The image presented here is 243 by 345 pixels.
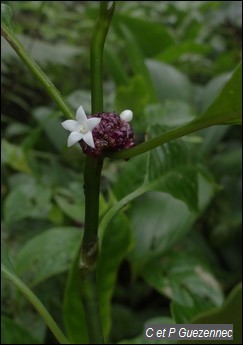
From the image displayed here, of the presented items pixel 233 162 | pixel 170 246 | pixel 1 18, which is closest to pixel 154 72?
pixel 233 162

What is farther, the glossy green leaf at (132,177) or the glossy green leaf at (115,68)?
the glossy green leaf at (115,68)

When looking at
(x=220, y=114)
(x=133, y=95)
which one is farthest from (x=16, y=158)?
(x=220, y=114)

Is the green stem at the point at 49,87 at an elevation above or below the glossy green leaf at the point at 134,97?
above

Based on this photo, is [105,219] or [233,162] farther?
[233,162]

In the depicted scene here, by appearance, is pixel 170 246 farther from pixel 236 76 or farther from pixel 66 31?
pixel 66 31

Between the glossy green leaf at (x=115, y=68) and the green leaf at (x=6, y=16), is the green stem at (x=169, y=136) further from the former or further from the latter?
the glossy green leaf at (x=115, y=68)

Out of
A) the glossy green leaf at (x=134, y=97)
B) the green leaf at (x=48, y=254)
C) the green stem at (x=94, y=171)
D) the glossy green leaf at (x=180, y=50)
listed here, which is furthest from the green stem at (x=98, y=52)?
the glossy green leaf at (x=180, y=50)
